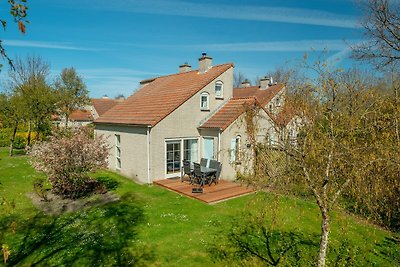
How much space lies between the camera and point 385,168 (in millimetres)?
6059

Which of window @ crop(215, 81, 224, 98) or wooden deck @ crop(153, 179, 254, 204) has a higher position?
window @ crop(215, 81, 224, 98)

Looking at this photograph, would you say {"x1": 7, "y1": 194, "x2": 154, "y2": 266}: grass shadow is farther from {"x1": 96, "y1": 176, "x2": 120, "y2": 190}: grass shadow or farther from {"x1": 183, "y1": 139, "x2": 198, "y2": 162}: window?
{"x1": 183, "y1": 139, "x2": 198, "y2": 162}: window

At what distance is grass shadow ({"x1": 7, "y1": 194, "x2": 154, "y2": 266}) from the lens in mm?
8219

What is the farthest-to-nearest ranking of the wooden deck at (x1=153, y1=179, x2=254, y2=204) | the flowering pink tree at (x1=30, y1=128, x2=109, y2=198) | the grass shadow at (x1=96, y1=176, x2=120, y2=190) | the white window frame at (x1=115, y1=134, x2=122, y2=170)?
the white window frame at (x1=115, y1=134, x2=122, y2=170) < the grass shadow at (x1=96, y1=176, x2=120, y2=190) < the wooden deck at (x1=153, y1=179, x2=254, y2=204) < the flowering pink tree at (x1=30, y1=128, x2=109, y2=198)

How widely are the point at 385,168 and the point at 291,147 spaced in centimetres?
211

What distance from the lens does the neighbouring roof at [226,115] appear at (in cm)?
1770

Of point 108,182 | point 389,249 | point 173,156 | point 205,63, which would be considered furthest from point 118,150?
point 389,249

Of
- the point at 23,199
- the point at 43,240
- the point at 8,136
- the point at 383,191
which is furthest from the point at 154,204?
the point at 8,136

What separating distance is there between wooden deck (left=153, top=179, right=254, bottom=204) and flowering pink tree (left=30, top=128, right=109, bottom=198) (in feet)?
13.9

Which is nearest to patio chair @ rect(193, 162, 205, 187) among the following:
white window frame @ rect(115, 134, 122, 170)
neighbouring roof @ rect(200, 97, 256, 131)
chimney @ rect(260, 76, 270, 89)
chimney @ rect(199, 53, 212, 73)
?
neighbouring roof @ rect(200, 97, 256, 131)

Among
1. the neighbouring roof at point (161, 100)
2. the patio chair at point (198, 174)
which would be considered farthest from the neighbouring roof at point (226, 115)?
the patio chair at point (198, 174)

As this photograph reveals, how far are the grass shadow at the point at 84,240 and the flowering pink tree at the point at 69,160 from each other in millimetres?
2446

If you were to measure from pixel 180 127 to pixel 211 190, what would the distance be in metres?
5.00

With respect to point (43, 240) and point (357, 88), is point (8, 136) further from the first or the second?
point (357, 88)
